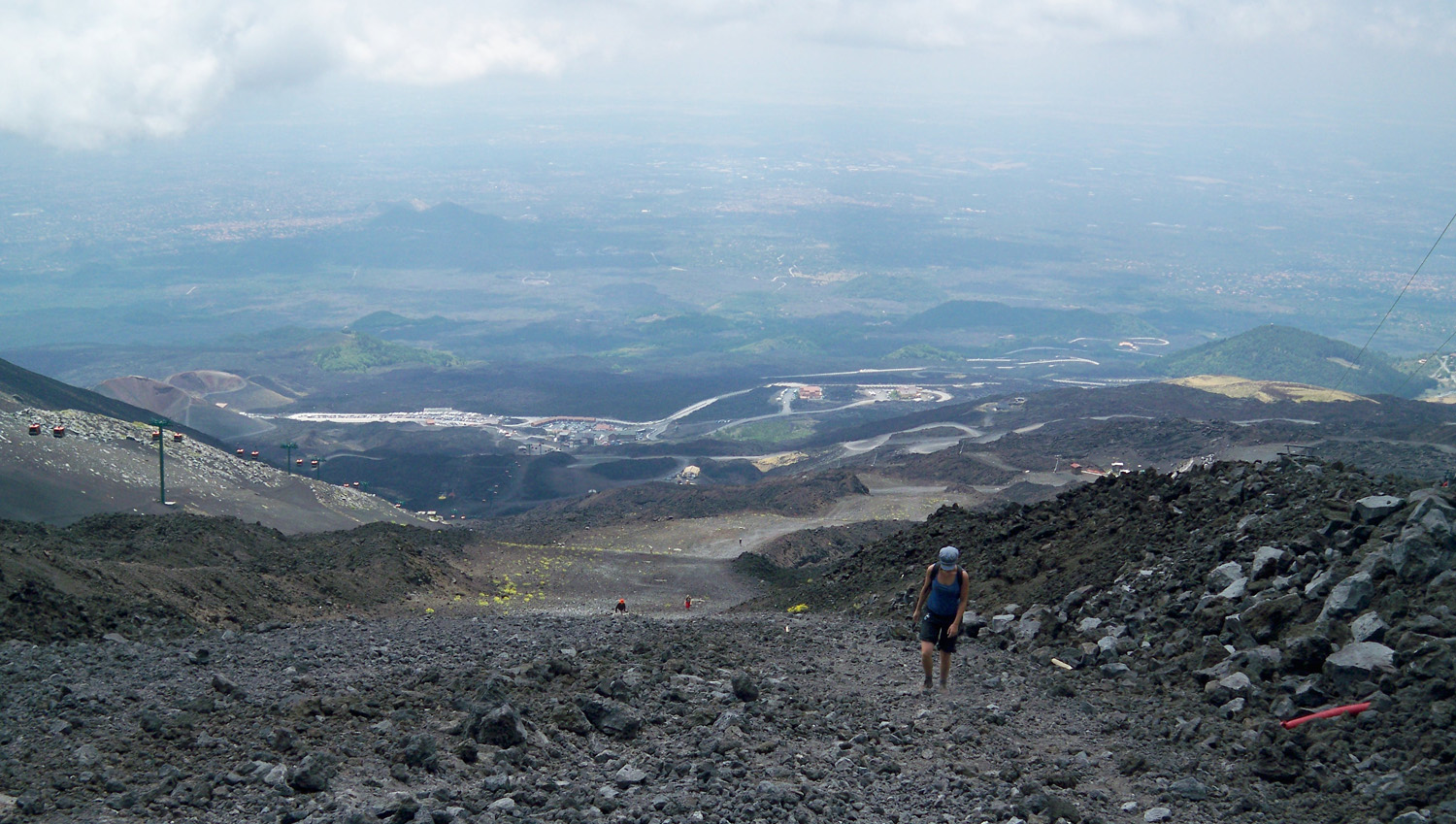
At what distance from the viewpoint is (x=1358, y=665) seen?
8.16 metres

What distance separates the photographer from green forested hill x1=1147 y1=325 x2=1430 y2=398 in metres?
112

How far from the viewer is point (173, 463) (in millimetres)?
41156

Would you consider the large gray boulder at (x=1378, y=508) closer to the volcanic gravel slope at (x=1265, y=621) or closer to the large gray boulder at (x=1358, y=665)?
the volcanic gravel slope at (x=1265, y=621)

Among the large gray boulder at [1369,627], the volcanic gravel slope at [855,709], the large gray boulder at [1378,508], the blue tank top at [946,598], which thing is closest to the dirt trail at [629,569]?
the volcanic gravel slope at [855,709]

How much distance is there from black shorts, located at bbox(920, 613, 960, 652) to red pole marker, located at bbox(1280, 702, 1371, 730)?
109 inches

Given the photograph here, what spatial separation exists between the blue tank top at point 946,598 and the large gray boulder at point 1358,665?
2.95 m

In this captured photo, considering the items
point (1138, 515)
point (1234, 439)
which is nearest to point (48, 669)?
point (1138, 515)

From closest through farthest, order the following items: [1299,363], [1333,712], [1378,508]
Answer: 1. [1333,712]
2. [1378,508]
3. [1299,363]

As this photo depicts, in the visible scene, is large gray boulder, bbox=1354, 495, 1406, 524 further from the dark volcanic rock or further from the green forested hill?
the green forested hill

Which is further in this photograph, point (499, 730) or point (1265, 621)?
point (1265, 621)

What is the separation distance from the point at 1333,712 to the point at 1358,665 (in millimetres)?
583

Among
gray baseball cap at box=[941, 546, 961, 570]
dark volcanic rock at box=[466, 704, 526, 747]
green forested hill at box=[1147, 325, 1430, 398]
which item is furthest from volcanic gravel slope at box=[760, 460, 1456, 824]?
green forested hill at box=[1147, 325, 1430, 398]

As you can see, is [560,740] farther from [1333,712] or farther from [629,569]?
[629,569]

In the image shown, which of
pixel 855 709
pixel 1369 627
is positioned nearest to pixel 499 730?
pixel 855 709
